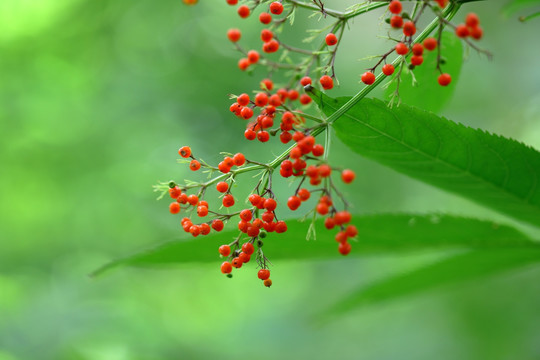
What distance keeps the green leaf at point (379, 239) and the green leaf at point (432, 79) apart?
54 centimetres

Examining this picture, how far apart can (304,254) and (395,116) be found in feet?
3.07

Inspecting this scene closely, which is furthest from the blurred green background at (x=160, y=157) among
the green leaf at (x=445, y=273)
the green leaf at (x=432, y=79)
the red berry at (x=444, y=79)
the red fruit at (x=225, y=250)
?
the red berry at (x=444, y=79)

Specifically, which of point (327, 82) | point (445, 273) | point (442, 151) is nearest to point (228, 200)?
point (327, 82)

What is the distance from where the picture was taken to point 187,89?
35.8ft

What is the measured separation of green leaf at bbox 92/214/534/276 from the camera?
2271 millimetres

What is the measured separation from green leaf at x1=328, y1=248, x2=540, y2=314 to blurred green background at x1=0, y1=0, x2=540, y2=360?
17.2ft

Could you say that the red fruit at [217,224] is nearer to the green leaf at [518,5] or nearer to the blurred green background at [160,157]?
the green leaf at [518,5]

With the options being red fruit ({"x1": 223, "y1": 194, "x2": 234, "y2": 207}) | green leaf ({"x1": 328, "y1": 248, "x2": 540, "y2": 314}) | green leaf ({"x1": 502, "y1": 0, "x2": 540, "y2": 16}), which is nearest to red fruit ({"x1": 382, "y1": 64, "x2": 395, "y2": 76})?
red fruit ({"x1": 223, "y1": 194, "x2": 234, "y2": 207})

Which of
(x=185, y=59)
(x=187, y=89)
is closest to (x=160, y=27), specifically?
(x=185, y=59)

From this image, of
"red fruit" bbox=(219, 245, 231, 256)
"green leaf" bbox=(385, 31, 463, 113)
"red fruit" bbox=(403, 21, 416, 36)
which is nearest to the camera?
"red fruit" bbox=(403, 21, 416, 36)

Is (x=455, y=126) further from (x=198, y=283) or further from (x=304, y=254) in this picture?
(x=198, y=283)

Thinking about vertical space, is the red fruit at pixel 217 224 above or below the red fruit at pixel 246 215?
below

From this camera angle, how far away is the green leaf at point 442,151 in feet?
5.83

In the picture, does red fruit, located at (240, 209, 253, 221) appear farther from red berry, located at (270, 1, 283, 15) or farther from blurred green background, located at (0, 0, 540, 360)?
blurred green background, located at (0, 0, 540, 360)
